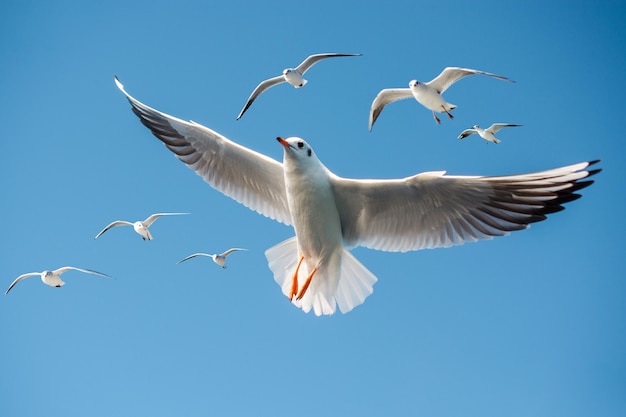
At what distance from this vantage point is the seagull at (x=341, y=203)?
5.48m

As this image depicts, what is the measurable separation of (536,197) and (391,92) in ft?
10.4

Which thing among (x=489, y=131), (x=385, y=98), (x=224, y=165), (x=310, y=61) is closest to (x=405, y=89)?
(x=385, y=98)

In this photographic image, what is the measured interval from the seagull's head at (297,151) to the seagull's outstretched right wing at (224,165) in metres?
0.50

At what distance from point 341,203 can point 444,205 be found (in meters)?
0.73

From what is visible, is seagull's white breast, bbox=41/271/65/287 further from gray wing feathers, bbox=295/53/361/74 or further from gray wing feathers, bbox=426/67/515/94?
gray wing feathers, bbox=426/67/515/94

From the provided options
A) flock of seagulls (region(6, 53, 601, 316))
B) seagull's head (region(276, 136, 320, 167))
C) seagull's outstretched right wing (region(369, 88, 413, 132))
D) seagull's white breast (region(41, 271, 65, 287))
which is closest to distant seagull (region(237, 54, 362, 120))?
seagull's outstretched right wing (region(369, 88, 413, 132))

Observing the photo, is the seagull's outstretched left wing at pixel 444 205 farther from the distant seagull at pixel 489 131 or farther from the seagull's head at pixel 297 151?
the distant seagull at pixel 489 131

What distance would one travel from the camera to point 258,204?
6.46 m

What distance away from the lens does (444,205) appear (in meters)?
5.71

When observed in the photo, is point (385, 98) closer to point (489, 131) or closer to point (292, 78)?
point (292, 78)

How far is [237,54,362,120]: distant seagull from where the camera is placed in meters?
7.87

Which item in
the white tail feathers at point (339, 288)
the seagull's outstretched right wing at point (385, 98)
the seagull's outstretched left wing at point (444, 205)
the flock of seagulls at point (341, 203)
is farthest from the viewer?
the seagull's outstretched right wing at point (385, 98)

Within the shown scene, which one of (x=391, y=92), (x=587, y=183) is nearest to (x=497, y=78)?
(x=391, y=92)

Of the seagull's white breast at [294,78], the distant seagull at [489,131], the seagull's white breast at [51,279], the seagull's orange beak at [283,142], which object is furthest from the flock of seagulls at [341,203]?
the seagull's white breast at [51,279]
